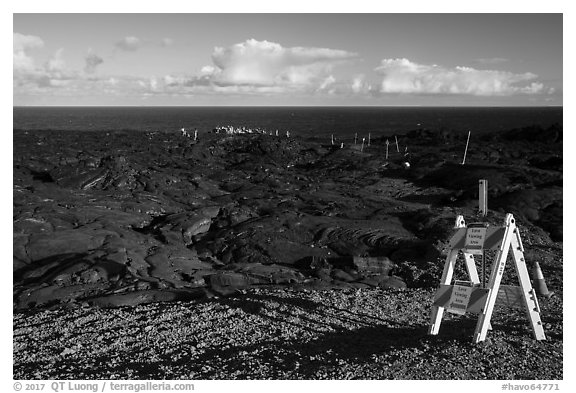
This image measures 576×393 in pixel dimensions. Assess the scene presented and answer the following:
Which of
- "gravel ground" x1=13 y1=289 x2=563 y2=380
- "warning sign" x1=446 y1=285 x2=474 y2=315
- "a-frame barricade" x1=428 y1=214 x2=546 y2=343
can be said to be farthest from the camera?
"warning sign" x1=446 y1=285 x2=474 y2=315

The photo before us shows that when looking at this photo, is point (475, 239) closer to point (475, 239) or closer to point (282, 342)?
point (475, 239)

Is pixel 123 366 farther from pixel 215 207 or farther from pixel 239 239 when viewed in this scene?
pixel 215 207

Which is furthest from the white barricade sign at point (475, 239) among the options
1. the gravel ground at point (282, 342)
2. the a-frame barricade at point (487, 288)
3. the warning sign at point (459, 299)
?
the gravel ground at point (282, 342)

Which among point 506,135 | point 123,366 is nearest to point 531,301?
point 123,366

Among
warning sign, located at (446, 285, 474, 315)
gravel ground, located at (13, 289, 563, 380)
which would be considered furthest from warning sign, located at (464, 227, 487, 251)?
gravel ground, located at (13, 289, 563, 380)

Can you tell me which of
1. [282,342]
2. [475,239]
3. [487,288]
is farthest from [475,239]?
[282,342]

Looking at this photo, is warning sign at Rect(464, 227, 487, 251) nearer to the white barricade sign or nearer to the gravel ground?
the white barricade sign

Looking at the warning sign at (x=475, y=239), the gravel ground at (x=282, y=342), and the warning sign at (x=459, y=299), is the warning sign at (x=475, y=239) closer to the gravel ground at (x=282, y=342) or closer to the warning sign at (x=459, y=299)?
the warning sign at (x=459, y=299)
